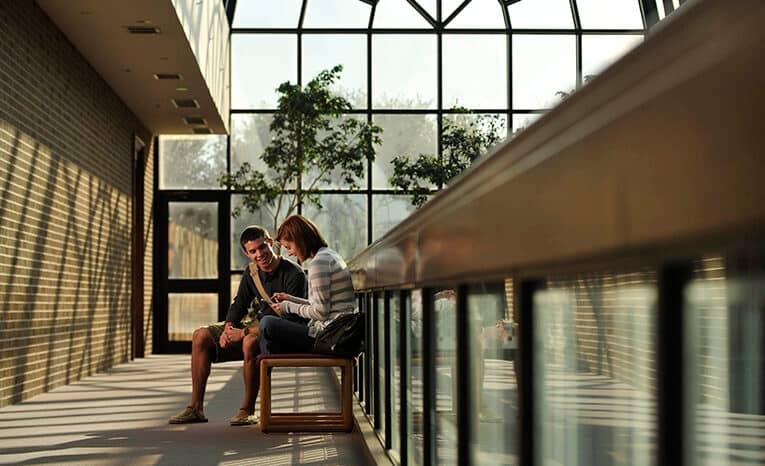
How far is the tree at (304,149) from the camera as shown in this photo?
56.1ft

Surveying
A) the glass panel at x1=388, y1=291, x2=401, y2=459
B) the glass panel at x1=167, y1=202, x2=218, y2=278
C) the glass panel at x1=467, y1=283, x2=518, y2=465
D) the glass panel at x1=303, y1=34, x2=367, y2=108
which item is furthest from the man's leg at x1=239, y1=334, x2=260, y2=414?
the glass panel at x1=303, y1=34, x2=367, y2=108

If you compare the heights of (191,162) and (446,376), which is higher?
(191,162)

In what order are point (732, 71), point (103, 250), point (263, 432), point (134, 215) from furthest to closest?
point (134, 215) < point (103, 250) < point (263, 432) < point (732, 71)

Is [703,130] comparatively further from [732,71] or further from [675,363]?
[675,363]

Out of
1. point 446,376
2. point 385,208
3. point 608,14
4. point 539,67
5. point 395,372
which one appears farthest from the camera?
point 608,14

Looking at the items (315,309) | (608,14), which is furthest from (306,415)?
(608,14)

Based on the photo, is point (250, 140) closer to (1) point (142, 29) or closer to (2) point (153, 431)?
(1) point (142, 29)

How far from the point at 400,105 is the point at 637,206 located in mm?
18202

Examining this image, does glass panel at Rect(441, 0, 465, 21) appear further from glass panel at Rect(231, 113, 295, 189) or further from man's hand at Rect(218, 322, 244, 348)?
man's hand at Rect(218, 322, 244, 348)

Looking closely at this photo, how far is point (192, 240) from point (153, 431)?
1168cm

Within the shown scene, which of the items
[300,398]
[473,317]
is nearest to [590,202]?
[473,317]

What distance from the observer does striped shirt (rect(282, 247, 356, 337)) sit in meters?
6.78

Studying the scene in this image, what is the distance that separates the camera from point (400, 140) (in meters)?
19.3

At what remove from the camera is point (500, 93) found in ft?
64.4
